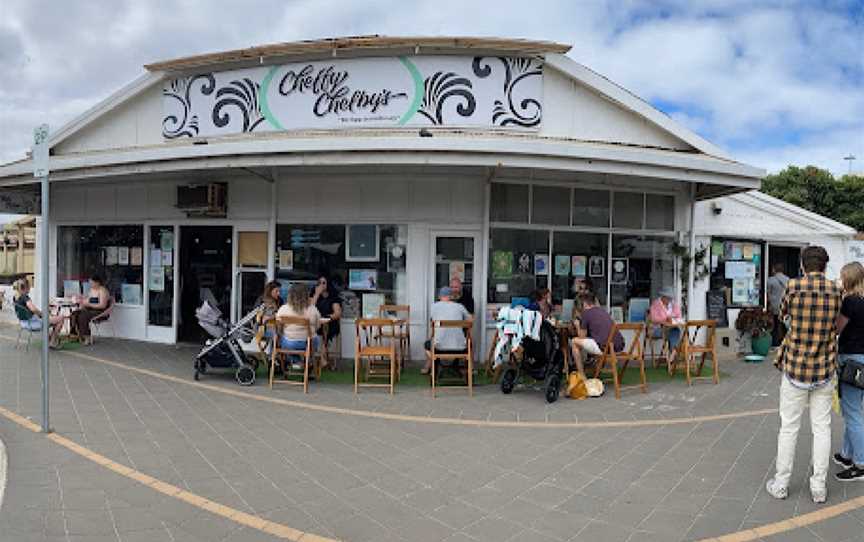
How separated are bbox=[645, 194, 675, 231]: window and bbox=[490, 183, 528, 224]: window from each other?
250cm

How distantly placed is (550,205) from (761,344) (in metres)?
5.06

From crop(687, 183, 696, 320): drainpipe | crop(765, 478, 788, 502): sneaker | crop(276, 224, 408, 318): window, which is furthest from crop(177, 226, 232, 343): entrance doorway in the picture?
crop(765, 478, 788, 502): sneaker

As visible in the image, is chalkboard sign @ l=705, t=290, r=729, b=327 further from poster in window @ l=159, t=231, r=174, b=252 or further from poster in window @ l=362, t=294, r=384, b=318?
poster in window @ l=159, t=231, r=174, b=252

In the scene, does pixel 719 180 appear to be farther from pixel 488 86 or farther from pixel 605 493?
pixel 605 493

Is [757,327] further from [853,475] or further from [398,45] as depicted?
[398,45]

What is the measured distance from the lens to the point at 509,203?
9.03 meters

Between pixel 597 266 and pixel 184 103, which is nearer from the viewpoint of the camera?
pixel 597 266

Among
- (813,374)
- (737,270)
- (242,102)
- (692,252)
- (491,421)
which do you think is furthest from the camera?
(737,270)

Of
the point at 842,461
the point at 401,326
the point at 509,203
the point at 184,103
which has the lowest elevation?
the point at 842,461

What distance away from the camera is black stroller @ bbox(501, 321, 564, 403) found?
22.7ft

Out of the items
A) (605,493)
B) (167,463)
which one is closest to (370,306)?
(167,463)

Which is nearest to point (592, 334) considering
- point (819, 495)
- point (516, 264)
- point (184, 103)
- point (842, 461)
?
point (516, 264)

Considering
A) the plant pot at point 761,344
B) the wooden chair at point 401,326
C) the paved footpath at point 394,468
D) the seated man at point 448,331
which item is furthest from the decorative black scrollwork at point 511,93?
the plant pot at point 761,344

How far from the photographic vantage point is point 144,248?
10.7 m
